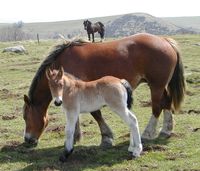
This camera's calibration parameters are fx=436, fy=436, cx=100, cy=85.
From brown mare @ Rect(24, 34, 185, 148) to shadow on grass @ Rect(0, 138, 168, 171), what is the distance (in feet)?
1.07

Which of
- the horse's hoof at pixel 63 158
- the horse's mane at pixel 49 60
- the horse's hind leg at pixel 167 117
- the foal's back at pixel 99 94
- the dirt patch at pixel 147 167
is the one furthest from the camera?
the horse's hind leg at pixel 167 117

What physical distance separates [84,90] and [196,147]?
260 centimetres

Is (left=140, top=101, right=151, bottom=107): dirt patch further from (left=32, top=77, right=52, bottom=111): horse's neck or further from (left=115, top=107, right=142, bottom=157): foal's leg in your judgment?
(left=115, top=107, right=142, bottom=157): foal's leg

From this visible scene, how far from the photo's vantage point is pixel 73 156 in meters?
8.24

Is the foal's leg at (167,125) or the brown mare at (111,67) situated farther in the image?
the foal's leg at (167,125)

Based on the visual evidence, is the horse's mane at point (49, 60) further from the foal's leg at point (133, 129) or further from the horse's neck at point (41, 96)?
the foal's leg at point (133, 129)

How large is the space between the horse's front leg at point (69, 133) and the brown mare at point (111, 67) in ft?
3.97

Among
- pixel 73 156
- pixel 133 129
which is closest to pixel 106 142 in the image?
pixel 73 156

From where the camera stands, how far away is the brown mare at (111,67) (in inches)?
349

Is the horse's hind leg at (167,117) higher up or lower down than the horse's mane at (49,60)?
lower down

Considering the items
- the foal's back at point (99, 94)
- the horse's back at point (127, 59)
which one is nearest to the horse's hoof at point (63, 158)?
the foal's back at point (99, 94)

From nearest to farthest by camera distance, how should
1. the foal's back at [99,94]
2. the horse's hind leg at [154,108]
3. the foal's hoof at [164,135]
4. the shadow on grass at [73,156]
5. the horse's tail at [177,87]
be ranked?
the foal's back at [99,94] → the shadow on grass at [73,156] → the horse's hind leg at [154,108] → the foal's hoof at [164,135] → the horse's tail at [177,87]

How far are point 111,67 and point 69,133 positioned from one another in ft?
6.26

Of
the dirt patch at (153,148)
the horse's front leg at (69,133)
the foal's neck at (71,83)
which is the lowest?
the dirt patch at (153,148)
